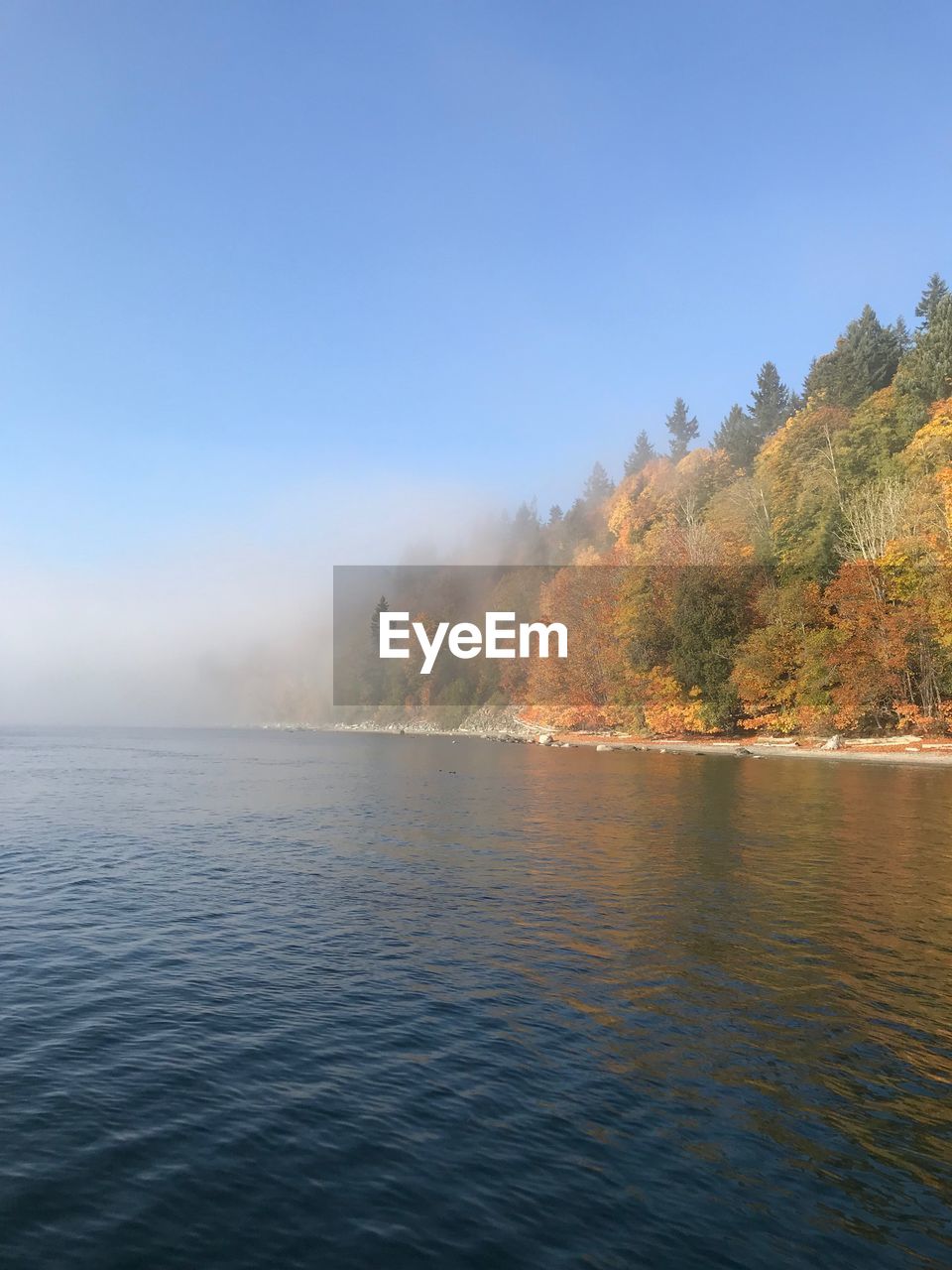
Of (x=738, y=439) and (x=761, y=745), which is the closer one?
(x=761, y=745)

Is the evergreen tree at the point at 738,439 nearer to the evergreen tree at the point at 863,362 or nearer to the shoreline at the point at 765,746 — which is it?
the evergreen tree at the point at 863,362

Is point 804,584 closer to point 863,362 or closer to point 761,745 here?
point 761,745

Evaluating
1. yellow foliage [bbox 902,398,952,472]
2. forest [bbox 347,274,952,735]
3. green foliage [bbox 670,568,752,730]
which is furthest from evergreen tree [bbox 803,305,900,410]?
green foliage [bbox 670,568,752,730]

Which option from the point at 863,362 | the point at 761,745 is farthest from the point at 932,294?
the point at 761,745

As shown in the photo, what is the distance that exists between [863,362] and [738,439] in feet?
123

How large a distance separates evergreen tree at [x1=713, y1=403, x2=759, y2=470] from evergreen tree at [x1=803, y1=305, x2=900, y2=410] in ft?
82.7

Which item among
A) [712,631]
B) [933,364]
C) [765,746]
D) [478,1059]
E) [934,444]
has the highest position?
[933,364]

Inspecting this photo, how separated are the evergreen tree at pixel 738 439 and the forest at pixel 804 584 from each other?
9.33 metres

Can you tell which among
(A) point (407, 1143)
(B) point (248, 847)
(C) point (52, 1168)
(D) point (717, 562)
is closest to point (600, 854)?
(B) point (248, 847)

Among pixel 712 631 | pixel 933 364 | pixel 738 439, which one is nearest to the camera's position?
pixel 712 631

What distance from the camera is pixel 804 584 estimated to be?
91188 mm

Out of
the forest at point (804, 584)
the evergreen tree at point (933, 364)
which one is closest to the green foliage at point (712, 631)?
the forest at point (804, 584)

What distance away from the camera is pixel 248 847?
33.7 m

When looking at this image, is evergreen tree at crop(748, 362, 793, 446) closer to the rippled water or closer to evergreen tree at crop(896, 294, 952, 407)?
evergreen tree at crop(896, 294, 952, 407)
